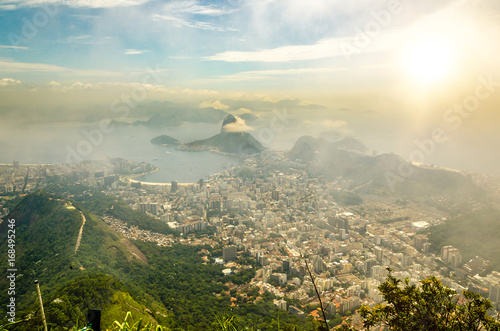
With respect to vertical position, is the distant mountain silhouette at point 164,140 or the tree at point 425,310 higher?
the tree at point 425,310

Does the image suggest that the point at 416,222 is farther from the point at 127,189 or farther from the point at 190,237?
the point at 127,189

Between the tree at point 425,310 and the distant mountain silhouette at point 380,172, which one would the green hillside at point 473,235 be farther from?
the tree at point 425,310

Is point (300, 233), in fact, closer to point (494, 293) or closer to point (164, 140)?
point (494, 293)

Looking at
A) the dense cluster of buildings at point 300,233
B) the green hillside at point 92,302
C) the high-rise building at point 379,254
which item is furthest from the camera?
the high-rise building at point 379,254

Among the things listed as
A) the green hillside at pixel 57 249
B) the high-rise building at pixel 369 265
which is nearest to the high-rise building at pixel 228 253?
the green hillside at pixel 57 249

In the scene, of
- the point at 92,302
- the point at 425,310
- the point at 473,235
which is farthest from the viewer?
the point at 473,235

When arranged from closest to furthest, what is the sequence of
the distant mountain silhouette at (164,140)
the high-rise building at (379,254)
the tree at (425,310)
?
the tree at (425,310) < the high-rise building at (379,254) < the distant mountain silhouette at (164,140)

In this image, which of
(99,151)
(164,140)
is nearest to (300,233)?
(99,151)

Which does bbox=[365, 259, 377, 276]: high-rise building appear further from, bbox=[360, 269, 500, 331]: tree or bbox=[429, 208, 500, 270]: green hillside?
bbox=[360, 269, 500, 331]: tree

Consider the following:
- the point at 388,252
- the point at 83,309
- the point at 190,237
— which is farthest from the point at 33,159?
the point at 388,252
